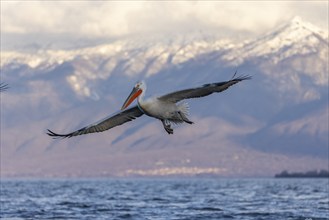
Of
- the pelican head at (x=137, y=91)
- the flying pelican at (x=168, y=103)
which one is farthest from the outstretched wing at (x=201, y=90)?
the pelican head at (x=137, y=91)

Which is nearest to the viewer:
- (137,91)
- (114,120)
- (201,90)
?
(137,91)

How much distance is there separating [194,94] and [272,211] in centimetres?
7284

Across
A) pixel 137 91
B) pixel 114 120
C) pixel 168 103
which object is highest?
pixel 137 91

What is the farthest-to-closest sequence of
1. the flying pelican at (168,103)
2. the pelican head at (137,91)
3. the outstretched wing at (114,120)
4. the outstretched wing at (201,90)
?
the outstretched wing at (114,120) < the outstretched wing at (201,90) < the flying pelican at (168,103) < the pelican head at (137,91)

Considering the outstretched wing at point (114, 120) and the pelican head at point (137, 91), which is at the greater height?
the pelican head at point (137, 91)

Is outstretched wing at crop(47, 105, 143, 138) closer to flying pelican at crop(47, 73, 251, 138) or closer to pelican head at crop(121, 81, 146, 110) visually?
flying pelican at crop(47, 73, 251, 138)

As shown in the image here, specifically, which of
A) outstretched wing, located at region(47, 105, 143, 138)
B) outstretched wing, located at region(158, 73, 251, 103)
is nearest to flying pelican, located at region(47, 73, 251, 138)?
outstretched wing, located at region(158, 73, 251, 103)

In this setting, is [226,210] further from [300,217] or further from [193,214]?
[300,217]

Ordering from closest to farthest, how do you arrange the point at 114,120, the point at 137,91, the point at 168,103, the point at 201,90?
1. the point at 137,91
2. the point at 201,90
3. the point at 168,103
4. the point at 114,120

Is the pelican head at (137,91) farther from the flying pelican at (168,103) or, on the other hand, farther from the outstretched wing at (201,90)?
the outstretched wing at (201,90)

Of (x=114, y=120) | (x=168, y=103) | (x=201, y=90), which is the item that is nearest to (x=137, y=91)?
(x=168, y=103)

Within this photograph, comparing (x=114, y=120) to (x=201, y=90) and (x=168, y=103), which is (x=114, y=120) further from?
(x=201, y=90)

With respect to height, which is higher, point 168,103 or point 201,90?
point 201,90

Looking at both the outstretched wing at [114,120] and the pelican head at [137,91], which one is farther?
the outstretched wing at [114,120]
